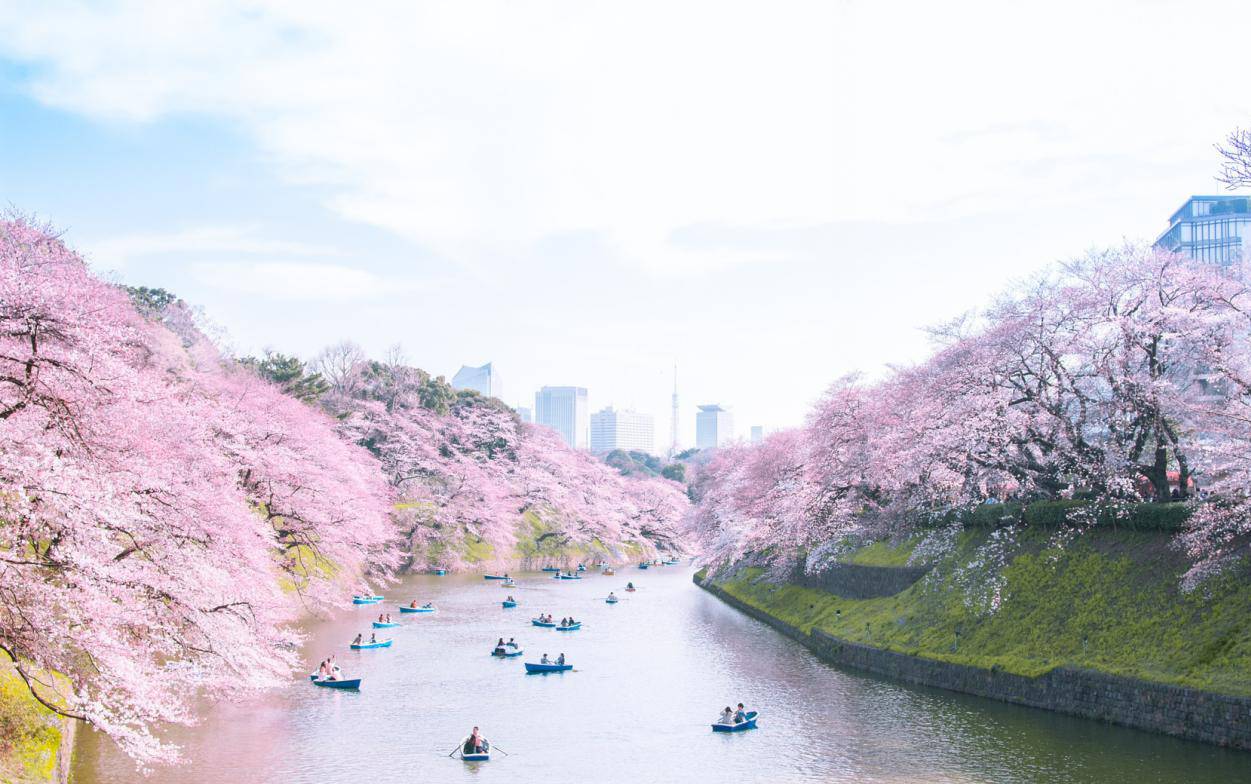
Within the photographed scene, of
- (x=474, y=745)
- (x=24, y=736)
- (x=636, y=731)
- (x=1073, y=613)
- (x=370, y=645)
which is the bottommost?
(x=636, y=731)

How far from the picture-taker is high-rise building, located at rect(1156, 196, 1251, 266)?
102500mm

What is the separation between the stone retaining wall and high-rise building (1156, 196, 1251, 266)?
8523cm

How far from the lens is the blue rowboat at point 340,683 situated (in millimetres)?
31328

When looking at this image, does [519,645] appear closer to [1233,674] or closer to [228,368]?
[1233,674]

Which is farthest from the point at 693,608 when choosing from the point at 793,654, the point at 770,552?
the point at 793,654

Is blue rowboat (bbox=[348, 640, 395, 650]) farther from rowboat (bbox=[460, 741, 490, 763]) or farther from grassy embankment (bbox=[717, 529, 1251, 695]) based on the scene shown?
grassy embankment (bbox=[717, 529, 1251, 695])

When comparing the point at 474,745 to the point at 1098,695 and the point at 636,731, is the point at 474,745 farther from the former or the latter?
the point at 1098,695

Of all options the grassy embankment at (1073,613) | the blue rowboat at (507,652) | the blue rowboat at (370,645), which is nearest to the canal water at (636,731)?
the blue rowboat at (507,652)

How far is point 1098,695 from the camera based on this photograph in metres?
26.2

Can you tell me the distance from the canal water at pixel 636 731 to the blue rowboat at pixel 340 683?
26 centimetres

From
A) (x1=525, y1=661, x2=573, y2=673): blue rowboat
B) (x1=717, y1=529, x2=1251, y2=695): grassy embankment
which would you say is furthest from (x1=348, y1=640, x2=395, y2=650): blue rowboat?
(x1=717, y1=529, x2=1251, y2=695): grassy embankment

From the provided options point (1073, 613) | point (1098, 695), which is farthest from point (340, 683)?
point (1073, 613)

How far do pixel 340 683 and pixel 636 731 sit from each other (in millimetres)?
10118

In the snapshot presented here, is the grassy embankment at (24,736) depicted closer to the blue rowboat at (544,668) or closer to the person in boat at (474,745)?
the person in boat at (474,745)
